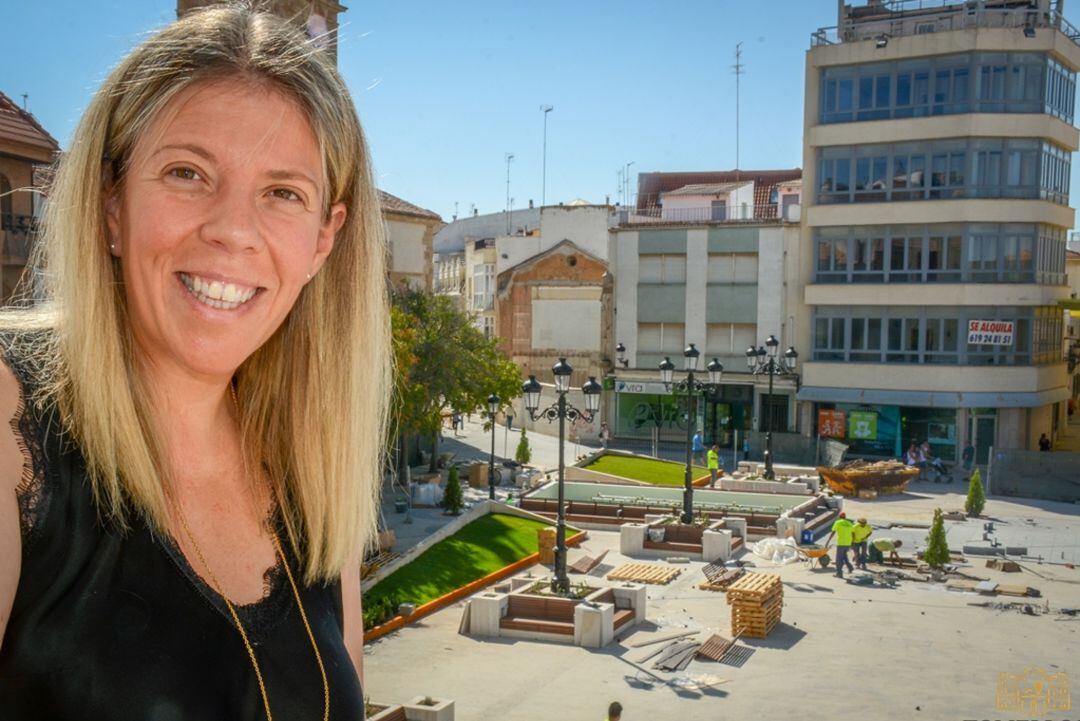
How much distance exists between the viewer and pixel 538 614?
19.2m

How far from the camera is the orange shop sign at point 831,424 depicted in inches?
1720

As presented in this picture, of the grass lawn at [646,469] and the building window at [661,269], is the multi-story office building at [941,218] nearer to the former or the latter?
the building window at [661,269]

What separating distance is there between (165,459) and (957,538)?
28.4 m

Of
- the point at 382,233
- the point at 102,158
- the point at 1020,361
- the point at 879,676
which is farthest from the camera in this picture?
the point at 1020,361

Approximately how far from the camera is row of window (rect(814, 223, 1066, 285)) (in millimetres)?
40969

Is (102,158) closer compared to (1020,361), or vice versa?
(102,158)

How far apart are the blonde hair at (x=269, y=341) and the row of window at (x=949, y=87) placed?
42.4 m

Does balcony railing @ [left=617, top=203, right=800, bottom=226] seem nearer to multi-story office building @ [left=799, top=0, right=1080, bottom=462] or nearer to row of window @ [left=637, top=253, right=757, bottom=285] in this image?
row of window @ [left=637, top=253, right=757, bottom=285]

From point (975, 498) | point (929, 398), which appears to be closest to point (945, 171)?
point (929, 398)

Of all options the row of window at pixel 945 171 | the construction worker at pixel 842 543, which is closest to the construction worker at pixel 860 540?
the construction worker at pixel 842 543

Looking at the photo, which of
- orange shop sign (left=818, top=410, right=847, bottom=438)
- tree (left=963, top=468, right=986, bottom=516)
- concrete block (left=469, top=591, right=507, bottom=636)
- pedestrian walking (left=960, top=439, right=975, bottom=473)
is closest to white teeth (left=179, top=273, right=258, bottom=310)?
concrete block (left=469, top=591, right=507, bottom=636)

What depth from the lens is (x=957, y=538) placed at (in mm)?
27938

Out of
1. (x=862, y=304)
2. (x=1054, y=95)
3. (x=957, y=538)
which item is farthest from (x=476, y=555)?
(x=1054, y=95)

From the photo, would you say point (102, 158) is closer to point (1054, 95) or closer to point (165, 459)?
point (165, 459)
